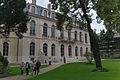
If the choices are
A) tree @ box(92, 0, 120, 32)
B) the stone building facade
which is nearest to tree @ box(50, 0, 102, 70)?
tree @ box(92, 0, 120, 32)

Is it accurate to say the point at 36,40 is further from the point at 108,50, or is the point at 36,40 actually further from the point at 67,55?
the point at 108,50

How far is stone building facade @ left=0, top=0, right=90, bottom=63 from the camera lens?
2919cm

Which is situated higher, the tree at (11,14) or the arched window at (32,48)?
the tree at (11,14)

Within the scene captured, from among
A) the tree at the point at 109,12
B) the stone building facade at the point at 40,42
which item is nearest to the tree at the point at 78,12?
the tree at the point at 109,12

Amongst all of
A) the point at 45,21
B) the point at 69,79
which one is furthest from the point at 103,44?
the point at 69,79

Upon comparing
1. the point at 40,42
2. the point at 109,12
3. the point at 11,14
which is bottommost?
the point at 40,42

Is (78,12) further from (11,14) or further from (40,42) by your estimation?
(40,42)

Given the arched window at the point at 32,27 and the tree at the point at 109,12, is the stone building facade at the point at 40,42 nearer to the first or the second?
the arched window at the point at 32,27

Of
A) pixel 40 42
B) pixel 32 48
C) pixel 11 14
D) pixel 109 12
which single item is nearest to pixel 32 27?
pixel 40 42

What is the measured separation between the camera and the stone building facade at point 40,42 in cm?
2919

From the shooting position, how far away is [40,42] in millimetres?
32531

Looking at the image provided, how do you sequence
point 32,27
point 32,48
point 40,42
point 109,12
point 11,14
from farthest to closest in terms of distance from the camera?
point 40,42 → point 32,27 → point 32,48 → point 11,14 → point 109,12

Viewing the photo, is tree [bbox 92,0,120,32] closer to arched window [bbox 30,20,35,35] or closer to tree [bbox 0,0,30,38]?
tree [bbox 0,0,30,38]

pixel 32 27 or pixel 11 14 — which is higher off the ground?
pixel 32 27
